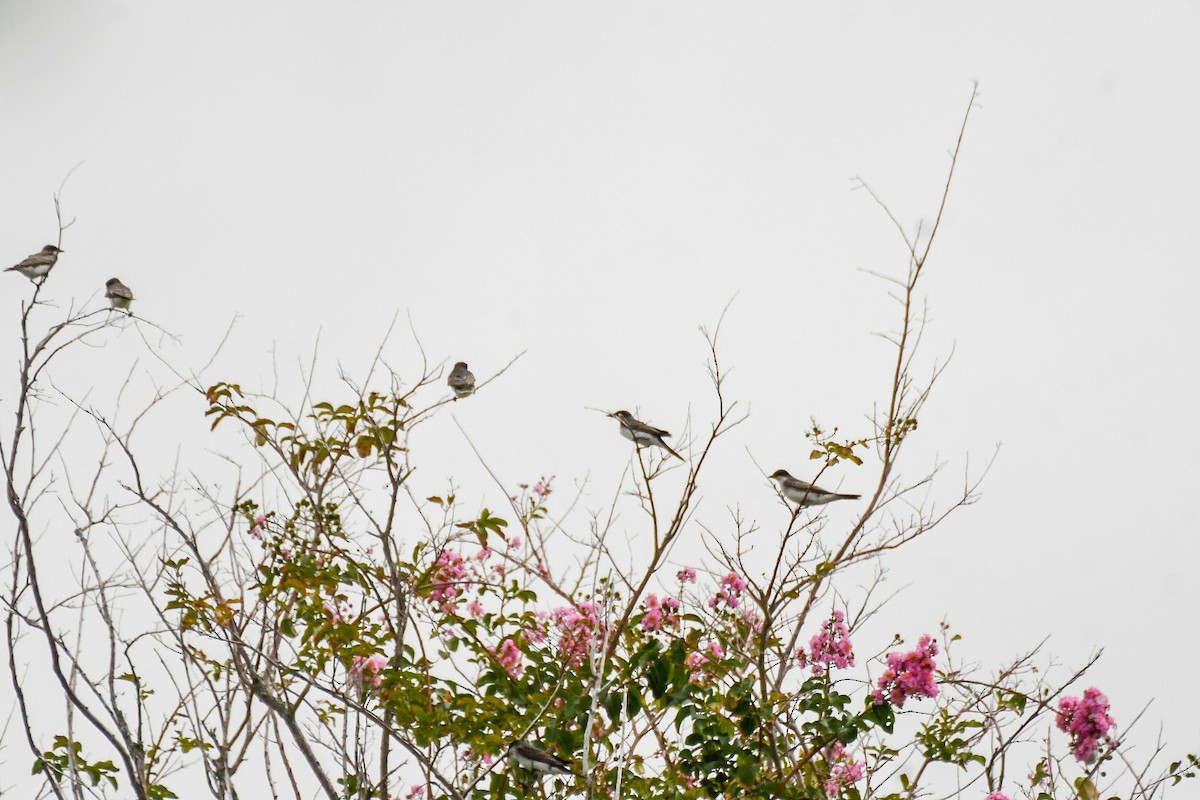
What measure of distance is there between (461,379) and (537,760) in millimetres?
3839

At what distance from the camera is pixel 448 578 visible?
601cm

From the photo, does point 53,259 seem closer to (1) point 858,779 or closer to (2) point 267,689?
(2) point 267,689

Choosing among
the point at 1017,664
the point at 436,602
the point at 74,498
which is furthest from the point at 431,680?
the point at 1017,664

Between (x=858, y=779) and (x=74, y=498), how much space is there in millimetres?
4211

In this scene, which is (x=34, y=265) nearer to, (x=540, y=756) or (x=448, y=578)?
(x=448, y=578)

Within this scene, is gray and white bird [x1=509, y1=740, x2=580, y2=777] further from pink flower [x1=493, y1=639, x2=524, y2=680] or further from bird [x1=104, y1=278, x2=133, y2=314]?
bird [x1=104, y1=278, x2=133, y2=314]

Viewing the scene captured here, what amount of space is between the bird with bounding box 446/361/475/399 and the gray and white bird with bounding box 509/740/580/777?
3.16 meters

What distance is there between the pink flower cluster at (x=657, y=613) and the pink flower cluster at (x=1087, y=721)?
5.92 feet

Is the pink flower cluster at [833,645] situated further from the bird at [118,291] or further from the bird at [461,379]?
the bird at [118,291]

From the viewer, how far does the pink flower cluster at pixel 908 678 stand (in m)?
4.98

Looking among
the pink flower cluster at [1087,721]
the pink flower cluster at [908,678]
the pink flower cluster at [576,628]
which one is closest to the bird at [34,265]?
the pink flower cluster at [576,628]

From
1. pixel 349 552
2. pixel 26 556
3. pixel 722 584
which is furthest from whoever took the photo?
pixel 722 584

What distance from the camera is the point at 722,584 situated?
665cm

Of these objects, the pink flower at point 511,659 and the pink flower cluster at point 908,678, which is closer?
the pink flower cluster at point 908,678
